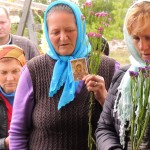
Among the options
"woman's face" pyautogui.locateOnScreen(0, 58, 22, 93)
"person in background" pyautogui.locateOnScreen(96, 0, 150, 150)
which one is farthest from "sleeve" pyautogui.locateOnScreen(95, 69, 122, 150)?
"woman's face" pyautogui.locateOnScreen(0, 58, 22, 93)

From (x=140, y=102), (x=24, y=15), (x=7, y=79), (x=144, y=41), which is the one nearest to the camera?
(x=140, y=102)

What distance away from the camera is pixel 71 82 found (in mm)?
2221

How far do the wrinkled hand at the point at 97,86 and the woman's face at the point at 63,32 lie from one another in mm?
254

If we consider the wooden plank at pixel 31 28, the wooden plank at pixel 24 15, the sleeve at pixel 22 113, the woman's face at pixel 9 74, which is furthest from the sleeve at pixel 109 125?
the wooden plank at pixel 31 28

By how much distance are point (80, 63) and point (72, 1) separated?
1.51ft

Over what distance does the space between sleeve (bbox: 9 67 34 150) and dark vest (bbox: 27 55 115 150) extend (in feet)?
0.10

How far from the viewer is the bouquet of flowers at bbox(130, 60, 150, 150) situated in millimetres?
1437

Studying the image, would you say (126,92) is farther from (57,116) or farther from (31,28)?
(31,28)

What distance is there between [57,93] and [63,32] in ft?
1.15

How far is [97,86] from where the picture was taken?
2.07 m

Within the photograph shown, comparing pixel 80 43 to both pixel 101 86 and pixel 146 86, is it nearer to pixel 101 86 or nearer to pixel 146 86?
pixel 101 86

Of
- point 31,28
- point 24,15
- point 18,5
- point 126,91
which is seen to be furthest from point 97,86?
point 18,5

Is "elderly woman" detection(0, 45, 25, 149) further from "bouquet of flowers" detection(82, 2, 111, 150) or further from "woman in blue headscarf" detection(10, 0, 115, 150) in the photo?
"bouquet of flowers" detection(82, 2, 111, 150)

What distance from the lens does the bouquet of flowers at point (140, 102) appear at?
4.71ft
